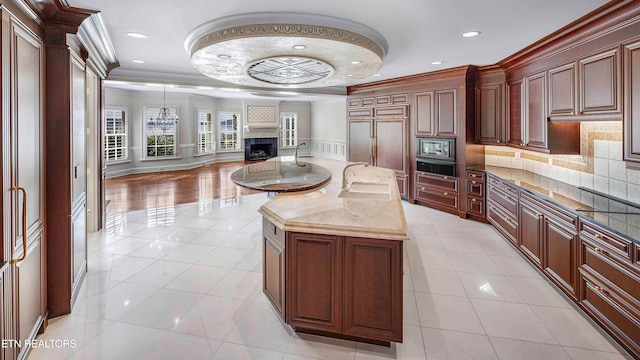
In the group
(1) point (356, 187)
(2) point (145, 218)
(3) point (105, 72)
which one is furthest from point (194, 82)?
(1) point (356, 187)

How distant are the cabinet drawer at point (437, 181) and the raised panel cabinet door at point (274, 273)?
4.08 metres

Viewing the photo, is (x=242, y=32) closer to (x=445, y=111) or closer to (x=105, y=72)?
(x=105, y=72)

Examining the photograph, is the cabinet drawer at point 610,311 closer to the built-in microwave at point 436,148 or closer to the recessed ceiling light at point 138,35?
the built-in microwave at point 436,148

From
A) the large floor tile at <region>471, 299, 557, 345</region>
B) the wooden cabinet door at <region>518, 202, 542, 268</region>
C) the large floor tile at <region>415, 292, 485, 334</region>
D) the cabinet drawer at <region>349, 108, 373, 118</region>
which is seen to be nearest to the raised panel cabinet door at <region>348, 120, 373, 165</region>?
the cabinet drawer at <region>349, 108, 373, 118</region>

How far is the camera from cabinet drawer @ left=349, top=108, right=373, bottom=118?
703cm

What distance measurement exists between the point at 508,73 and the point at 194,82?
528cm

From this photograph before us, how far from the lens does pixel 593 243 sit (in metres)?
2.40

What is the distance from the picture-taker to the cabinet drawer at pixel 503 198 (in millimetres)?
3961

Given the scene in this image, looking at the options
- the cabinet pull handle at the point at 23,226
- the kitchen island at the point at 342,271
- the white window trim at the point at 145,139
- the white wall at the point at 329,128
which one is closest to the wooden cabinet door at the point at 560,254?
the kitchen island at the point at 342,271

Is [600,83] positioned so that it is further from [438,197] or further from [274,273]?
[438,197]

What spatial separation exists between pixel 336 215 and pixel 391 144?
15.4ft

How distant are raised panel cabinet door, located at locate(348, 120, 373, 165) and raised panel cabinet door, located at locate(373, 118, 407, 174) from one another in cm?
16

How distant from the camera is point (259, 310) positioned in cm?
265

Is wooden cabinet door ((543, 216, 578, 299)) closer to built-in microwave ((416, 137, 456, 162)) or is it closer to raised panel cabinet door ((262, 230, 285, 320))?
raised panel cabinet door ((262, 230, 285, 320))
